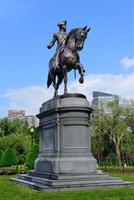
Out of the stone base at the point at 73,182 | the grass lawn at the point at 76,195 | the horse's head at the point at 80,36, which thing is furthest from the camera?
the horse's head at the point at 80,36

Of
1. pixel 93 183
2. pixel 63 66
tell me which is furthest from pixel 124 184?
pixel 63 66

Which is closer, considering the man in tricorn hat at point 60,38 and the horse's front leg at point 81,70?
the horse's front leg at point 81,70

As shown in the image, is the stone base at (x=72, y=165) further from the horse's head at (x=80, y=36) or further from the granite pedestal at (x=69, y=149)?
the horse's head at (x=80, y=36)

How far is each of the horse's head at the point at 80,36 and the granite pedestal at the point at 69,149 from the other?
7.44 feet

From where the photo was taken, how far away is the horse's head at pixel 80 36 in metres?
19.3

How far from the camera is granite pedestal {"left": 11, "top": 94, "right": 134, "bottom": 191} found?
17344mm

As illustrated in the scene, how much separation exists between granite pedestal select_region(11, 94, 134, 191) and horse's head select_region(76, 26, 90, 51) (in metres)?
2.27

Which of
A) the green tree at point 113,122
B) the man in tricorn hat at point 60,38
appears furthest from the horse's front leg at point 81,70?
the green tree at point 113,122

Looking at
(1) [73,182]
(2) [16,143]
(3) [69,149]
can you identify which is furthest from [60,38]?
(2) [16,143]

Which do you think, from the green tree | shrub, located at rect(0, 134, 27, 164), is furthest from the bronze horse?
shrub, located at rect(0, 134, 27, 164)

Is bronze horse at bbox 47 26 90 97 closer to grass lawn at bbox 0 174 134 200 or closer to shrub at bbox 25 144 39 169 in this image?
grass lawn at bbox 0 174 134 200

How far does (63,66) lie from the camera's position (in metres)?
19.6

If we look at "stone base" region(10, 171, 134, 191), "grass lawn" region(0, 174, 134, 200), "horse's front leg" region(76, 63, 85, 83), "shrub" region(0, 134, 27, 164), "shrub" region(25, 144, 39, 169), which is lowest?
"grass lawn" region(0, 174, 134, 200)

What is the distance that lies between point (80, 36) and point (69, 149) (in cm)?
504
